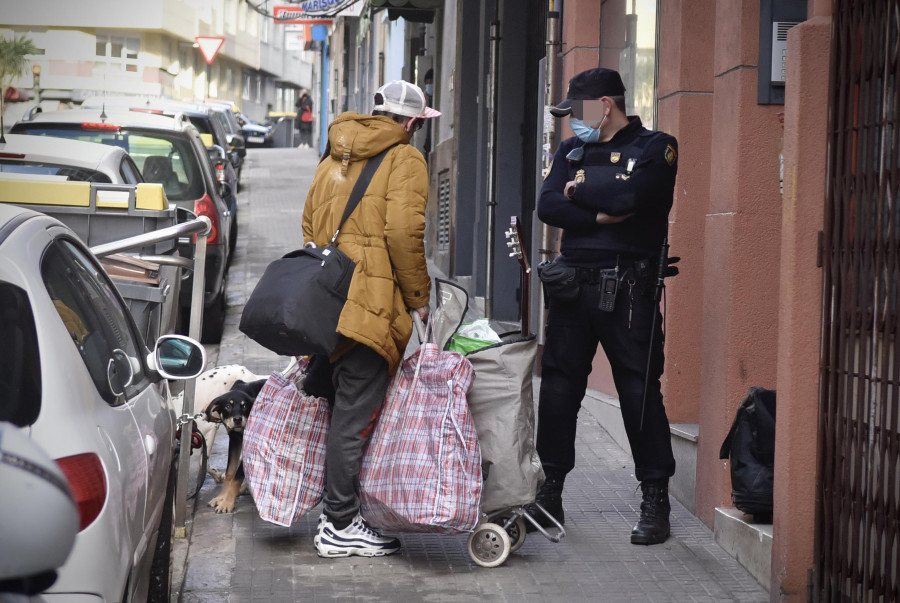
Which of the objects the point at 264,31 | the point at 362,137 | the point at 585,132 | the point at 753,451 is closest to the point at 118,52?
the point at 264,31

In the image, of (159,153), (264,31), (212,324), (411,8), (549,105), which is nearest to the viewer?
(549,105)

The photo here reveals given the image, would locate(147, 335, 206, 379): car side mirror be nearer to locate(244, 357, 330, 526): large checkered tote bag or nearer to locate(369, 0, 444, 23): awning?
locate(244, 357, 330, 526): large checkered tote bag

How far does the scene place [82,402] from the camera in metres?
3.06

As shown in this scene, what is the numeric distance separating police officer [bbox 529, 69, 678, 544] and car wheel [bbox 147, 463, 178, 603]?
1.85m

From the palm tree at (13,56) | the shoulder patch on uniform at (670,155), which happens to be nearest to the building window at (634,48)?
the shoulder patch on uniform at (670,155)

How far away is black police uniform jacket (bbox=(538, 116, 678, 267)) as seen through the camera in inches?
220

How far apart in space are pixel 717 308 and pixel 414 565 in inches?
70.3

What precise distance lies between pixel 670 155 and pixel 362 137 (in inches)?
51.5

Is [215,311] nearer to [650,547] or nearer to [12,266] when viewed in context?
[650,547]

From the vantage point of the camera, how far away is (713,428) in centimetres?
604

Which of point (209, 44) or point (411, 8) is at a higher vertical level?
point (209, 44)

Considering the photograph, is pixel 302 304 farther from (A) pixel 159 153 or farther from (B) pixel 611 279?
(A) pixel 159 153

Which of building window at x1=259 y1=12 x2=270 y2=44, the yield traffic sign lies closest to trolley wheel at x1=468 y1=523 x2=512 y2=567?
the yield traffic sign

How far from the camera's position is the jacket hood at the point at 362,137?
5.47m
